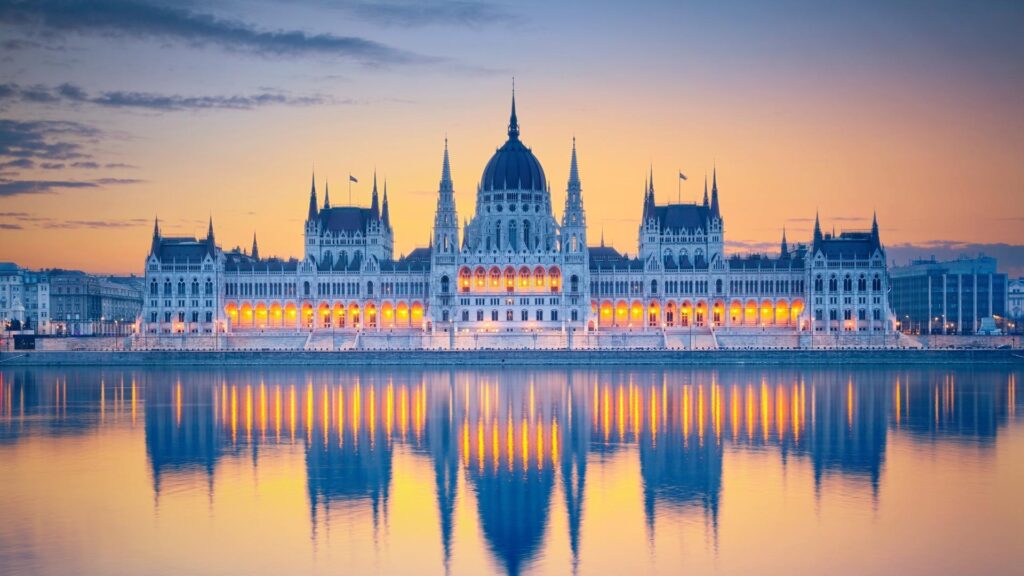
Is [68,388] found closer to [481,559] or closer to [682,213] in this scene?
[481,559]

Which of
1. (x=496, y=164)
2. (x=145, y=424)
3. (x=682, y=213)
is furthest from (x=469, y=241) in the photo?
(x=145, y=424)

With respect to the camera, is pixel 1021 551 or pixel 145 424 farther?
pixel 145 424

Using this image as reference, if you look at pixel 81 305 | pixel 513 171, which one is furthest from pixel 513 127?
pixel 81 305

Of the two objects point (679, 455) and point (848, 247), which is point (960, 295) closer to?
point (848, 247)

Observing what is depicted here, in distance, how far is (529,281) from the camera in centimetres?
12300

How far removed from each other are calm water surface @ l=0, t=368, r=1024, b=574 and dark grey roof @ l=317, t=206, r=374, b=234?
6956cm

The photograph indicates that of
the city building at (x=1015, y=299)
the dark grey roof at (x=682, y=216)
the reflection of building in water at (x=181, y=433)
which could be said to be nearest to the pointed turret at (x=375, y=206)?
the dark grey roof at (x=682, y=216)

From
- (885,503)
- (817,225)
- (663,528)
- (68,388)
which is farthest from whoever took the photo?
(817,225)

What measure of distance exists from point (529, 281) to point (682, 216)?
22124 millimetres

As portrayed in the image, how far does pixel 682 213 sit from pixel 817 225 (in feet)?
53.0

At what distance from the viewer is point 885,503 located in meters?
34.2

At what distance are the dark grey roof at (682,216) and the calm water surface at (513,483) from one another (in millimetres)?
65771

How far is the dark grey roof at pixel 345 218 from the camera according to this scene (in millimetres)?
136750

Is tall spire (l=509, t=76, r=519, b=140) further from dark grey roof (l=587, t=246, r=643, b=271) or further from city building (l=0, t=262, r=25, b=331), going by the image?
city building (l=0, t=262, r=25, b=331)
